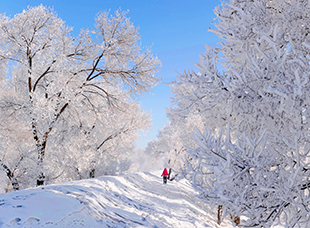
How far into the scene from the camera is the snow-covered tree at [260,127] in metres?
2.15

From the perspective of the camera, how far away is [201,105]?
9.79 feet

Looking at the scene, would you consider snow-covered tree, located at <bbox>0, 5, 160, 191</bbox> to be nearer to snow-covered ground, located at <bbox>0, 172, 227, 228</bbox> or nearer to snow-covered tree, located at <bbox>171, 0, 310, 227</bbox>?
snow-covered ground, located at <bbox>0, 172, 227, 228</bbox>

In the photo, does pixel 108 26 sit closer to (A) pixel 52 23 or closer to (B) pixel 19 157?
(A) pixel 52 23

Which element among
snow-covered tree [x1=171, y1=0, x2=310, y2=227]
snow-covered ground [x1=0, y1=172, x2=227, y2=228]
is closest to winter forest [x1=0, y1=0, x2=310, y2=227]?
A: snow-covered tree [x1=171, y1=0, x2=310, y2=227]

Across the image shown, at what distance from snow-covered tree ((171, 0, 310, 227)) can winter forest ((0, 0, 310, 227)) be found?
0.02 m

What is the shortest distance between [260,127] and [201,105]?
3.10ft

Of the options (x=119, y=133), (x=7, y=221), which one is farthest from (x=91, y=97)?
(x=7, y=221)

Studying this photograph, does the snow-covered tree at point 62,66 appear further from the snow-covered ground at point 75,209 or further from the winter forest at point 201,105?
the snow-covered ground at point 75,209

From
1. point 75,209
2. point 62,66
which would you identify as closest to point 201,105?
point 75,209

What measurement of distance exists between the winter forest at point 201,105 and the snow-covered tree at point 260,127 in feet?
0.05

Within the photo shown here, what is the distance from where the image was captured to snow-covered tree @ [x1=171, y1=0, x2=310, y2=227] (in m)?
2.15

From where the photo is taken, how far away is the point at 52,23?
10.7 meters

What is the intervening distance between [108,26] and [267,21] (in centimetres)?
767

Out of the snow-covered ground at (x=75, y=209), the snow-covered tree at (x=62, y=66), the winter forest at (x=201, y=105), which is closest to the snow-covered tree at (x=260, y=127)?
the winter forest at (x=201, y=105)
